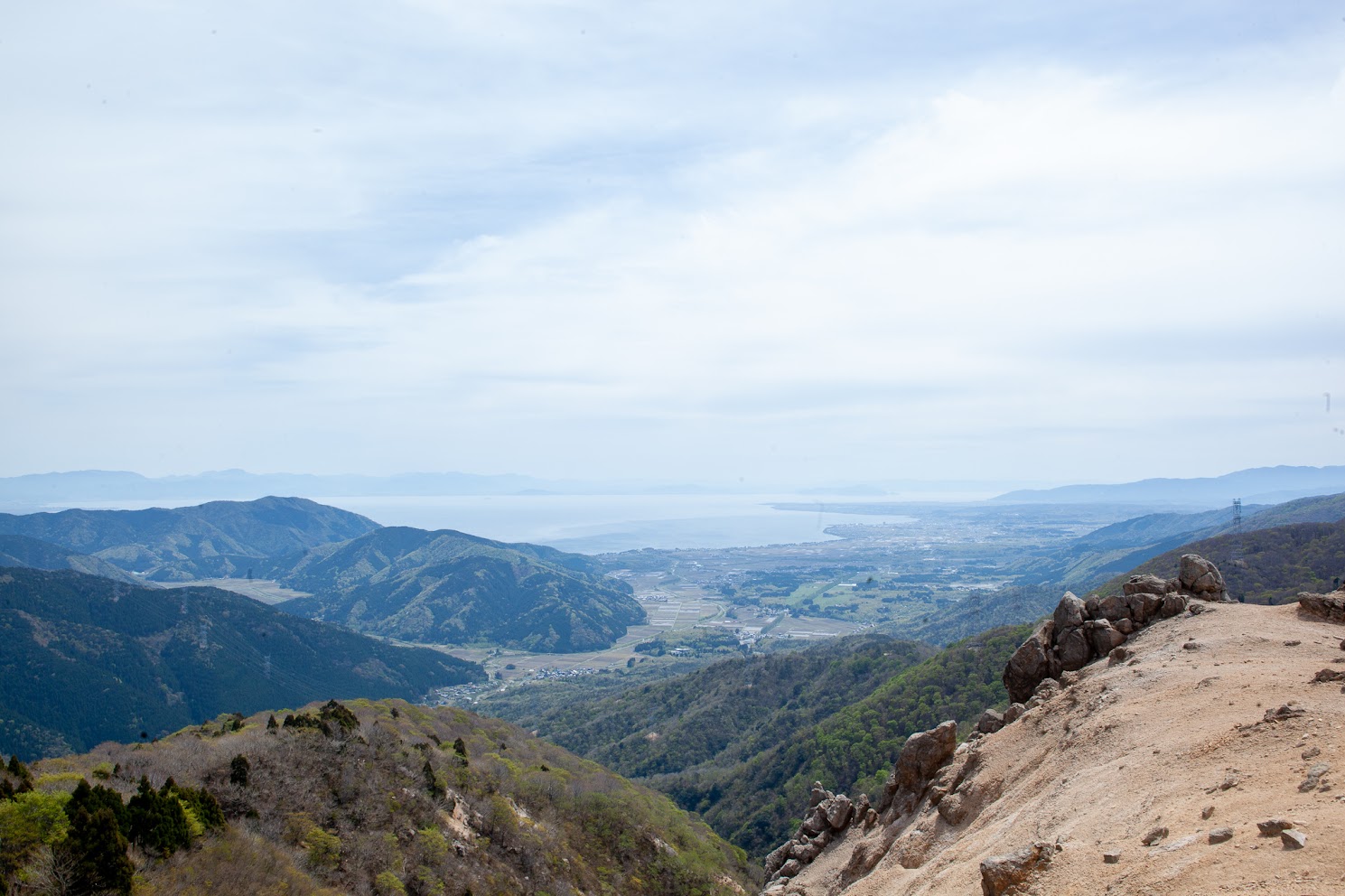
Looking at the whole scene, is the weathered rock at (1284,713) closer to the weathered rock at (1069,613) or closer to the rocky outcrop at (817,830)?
the weathered rock at (1069,613)

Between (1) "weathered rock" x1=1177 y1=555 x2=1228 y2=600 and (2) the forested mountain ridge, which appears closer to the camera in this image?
(1) "weathered rock" x1=1177 y1=555 x2=1228 y2=600

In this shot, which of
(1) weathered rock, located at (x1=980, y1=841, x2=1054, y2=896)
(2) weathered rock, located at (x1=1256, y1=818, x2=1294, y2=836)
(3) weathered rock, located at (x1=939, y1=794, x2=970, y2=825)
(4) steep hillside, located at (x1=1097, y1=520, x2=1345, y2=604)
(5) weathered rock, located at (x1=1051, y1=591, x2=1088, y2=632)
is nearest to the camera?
(2) weathered rock, located at (x1=1256, y1=818, x2=1294, y2=836)

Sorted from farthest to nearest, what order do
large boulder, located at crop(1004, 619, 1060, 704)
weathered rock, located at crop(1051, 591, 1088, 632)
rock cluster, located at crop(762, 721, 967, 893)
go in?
weathered rock, located at crop(1051, 591, 1088, 632) < large boulder, located at crop(1004, 619, 1060, 704) < rock cluster, located at crop(762, 721, 967, 893)

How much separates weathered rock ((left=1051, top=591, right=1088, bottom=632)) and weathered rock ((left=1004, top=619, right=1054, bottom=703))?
0.65 metres

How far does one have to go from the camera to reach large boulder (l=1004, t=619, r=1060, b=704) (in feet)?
80.5

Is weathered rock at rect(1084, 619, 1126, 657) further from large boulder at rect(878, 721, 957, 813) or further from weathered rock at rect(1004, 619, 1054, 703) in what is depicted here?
large boulder at rect(878, 721, 957, 813)

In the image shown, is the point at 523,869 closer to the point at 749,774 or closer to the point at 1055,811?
the point at 1055,811

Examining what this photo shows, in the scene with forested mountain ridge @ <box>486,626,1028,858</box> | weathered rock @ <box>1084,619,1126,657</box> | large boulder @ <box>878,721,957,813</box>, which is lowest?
forested mountain ridge @ <box>486,626,1028,858</box>

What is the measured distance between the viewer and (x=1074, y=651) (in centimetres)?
2383

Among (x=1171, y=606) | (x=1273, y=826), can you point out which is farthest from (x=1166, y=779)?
(x=1171, y=606)

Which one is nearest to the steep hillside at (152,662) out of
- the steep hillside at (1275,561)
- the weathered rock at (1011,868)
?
the weathered rock at (1011,868)

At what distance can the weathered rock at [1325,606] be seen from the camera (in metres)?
20.3

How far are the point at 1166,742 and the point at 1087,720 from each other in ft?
11.5

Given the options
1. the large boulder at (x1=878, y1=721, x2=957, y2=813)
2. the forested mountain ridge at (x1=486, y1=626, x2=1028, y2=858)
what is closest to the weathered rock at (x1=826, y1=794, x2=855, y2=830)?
the large boulder at (x1=878, y1=721, x2=957, y2=813)
